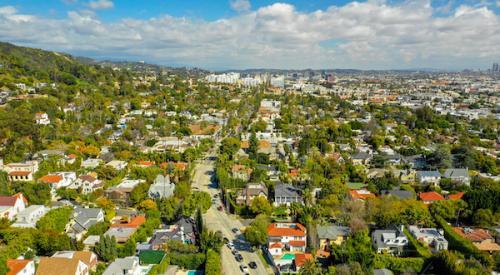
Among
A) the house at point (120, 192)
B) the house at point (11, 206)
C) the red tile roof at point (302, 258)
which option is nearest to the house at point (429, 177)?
the red tile roof at point (302, 258)

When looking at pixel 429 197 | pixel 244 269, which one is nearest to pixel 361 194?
pixel 429 197

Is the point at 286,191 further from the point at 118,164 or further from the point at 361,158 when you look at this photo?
the point at 118,164

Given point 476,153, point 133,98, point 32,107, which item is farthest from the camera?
point 133,98

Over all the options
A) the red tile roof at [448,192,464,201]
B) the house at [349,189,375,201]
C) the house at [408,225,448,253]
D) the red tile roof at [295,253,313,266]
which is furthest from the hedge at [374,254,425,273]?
the red tile roof at [448,192,464,201]

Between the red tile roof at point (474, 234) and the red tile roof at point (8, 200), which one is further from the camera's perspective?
the red tile roof at point (8, 200)

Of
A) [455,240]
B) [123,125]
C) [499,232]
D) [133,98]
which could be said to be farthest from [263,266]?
[133,98]

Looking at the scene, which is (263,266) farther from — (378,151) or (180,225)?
(378,151)

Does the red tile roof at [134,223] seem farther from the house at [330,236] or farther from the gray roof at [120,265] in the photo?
the house at [330,236]
